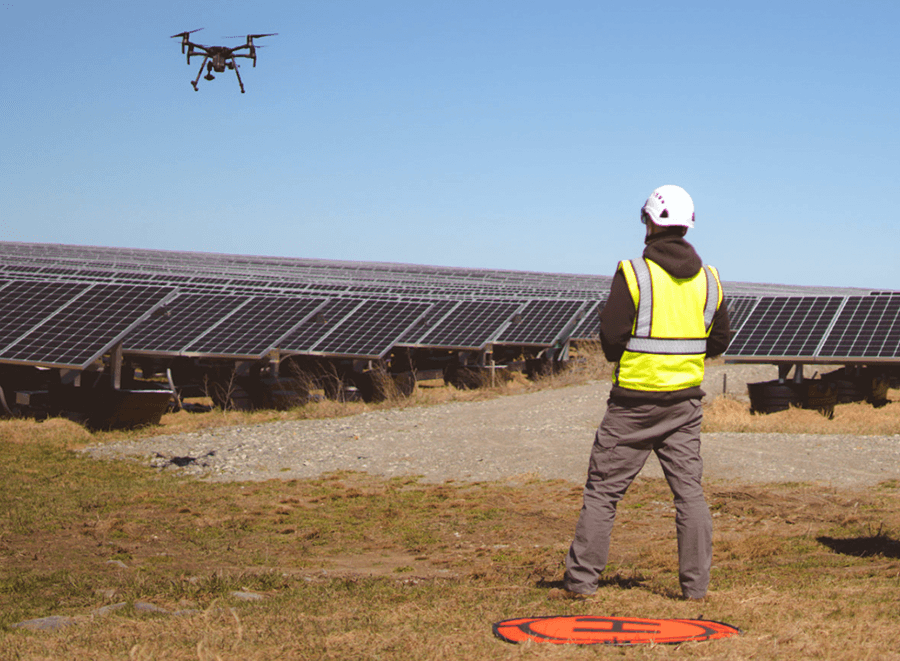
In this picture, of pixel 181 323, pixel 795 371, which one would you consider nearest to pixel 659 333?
pixel 795 371

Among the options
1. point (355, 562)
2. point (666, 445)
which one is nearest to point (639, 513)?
point (355, 562)

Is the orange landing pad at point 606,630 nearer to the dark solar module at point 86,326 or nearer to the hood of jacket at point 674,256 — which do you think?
the hood of jacket at point 674,256

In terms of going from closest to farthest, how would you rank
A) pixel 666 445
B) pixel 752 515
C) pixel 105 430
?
pixel 666 445
pixel 752 515
pixel 105 430

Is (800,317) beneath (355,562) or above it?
above

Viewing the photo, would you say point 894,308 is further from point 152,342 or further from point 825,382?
point 152,342

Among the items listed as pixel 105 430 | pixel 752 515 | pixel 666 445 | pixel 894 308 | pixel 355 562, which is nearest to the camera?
pixel 666 445

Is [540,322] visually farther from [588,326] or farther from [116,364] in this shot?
[116,364]

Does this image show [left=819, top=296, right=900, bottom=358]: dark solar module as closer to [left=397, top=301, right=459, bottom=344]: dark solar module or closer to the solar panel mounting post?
[left=397, top=301, right=459, bottom=344]: dark solar module
